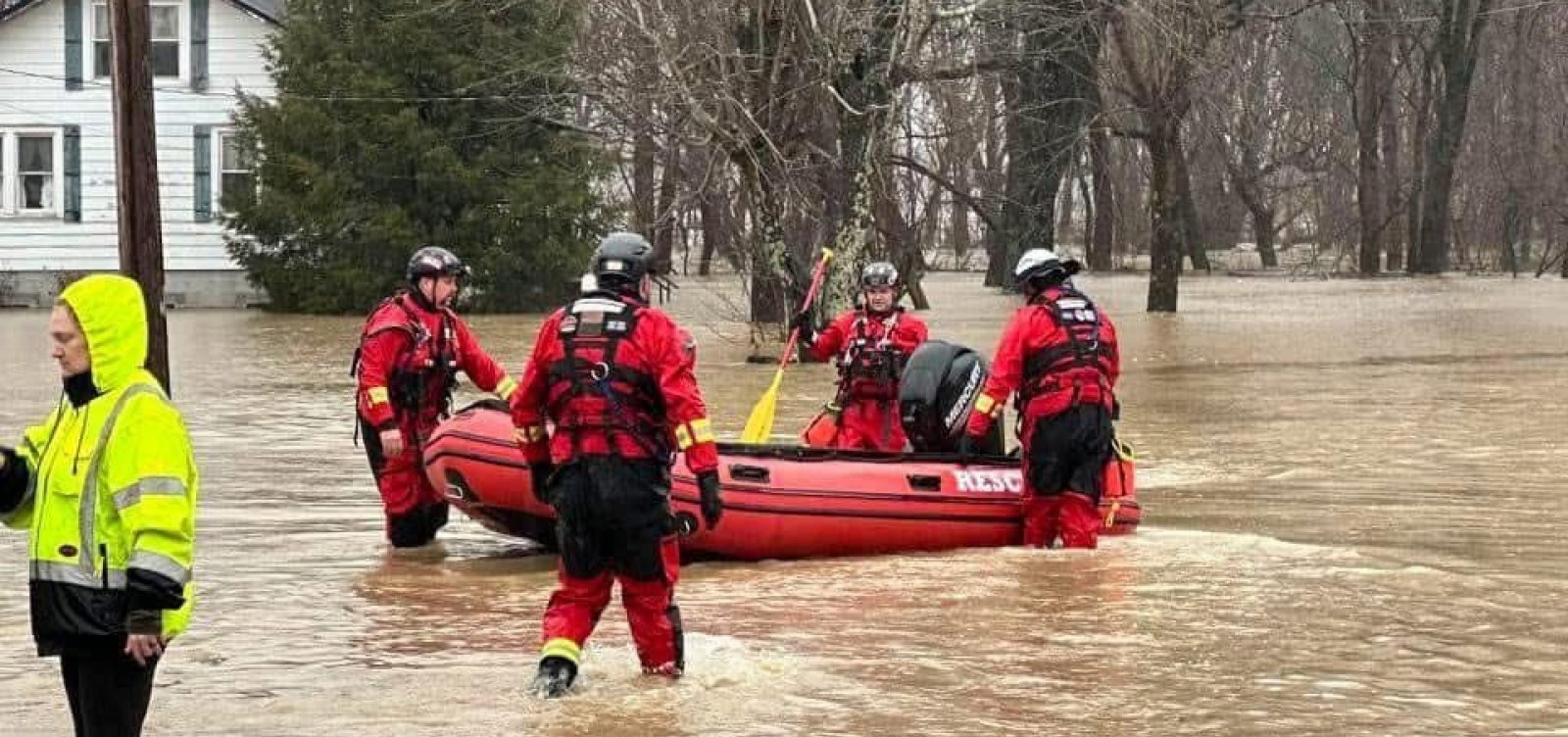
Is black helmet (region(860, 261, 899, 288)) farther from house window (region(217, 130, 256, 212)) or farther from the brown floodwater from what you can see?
house window (region(217, 130, 256, 212))

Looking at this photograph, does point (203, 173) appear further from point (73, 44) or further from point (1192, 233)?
point (1192, 233)

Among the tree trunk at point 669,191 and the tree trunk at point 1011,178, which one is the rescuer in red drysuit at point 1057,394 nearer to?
the tree trunk at point 669,191

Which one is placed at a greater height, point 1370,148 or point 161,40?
point 161,40

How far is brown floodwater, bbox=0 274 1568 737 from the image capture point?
7551 millimetres

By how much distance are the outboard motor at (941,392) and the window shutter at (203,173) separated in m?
31.0

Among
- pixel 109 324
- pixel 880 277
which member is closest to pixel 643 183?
pixel 880 277

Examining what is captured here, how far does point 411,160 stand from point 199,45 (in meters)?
6.22

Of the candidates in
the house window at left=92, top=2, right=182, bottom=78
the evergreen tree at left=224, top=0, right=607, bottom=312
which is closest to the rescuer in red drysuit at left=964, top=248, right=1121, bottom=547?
the evergreen tree at left=224, top=0, right=607, bottom=312

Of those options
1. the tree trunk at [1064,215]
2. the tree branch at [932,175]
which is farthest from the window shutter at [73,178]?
the tree trunk at [1064,215]

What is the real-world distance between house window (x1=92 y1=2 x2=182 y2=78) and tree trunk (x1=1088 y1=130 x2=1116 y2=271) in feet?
59.4

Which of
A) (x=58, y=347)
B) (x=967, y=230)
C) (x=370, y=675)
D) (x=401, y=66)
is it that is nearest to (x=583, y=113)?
(x=401, y=66)

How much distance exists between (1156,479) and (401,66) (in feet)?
81.4

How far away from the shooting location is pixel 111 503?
5.54m

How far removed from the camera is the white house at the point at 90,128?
40906mm
